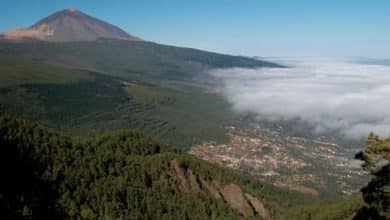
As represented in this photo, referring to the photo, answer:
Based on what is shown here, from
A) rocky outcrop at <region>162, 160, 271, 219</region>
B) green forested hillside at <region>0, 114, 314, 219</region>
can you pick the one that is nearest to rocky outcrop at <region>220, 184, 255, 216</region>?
rocky outcrop at <region>162, 160, 271, 219</region>

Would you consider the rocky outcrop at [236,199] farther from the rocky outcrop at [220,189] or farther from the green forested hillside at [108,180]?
the green forested hillside at [108,180]

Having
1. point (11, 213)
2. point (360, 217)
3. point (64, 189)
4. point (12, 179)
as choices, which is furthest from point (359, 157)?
point (64, 189)

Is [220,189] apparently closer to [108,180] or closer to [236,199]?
[236,199]

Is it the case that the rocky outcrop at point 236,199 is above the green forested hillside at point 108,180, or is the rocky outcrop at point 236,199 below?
below

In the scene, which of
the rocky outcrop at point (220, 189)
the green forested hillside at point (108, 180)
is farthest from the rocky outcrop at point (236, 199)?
the green forested hillside at point (108, 180)

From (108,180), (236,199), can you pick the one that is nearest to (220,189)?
(236,199)

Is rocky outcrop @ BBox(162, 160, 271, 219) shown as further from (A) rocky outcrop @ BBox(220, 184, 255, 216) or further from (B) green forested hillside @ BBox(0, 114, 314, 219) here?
(B) green forested hillside @ BBox(0, 114, 314, 219)
